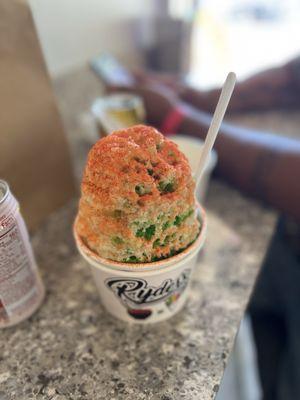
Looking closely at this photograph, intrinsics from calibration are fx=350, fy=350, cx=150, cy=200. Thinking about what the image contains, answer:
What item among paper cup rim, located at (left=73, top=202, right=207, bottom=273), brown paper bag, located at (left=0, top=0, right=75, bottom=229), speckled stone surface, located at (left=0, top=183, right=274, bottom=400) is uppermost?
brown paper bag, located at (left=0, top=0, right=75, bottom=229)

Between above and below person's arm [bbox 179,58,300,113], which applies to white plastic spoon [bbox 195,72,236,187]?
above

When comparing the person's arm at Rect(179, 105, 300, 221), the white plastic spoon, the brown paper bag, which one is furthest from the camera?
the person's arm at Rect(179, 105, 300, 221)

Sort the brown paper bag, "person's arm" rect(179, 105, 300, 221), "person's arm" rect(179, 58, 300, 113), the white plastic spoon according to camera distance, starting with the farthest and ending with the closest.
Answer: "person's arm" rect(179, 58, 300, 113) → "person's arm" rect(179, 105, 300, 221) → the brown paper bag → the white plastic spoon

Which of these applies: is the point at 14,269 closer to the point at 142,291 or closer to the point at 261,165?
the point at 142,291

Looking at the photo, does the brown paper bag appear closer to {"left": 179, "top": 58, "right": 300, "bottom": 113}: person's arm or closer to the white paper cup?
the white paper cup

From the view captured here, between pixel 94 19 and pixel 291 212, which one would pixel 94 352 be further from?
pixel 94 19

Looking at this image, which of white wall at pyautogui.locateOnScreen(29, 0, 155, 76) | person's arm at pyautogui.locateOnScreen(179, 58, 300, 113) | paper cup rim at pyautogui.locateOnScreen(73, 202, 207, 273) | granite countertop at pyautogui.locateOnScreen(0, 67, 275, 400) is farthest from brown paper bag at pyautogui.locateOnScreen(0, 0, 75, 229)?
person's arm at pyautogui.locateOnScreen(179, 58, 300, 113)

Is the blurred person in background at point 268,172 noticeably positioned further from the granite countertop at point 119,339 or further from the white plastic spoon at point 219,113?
the white plastic spoon at point 219,113
